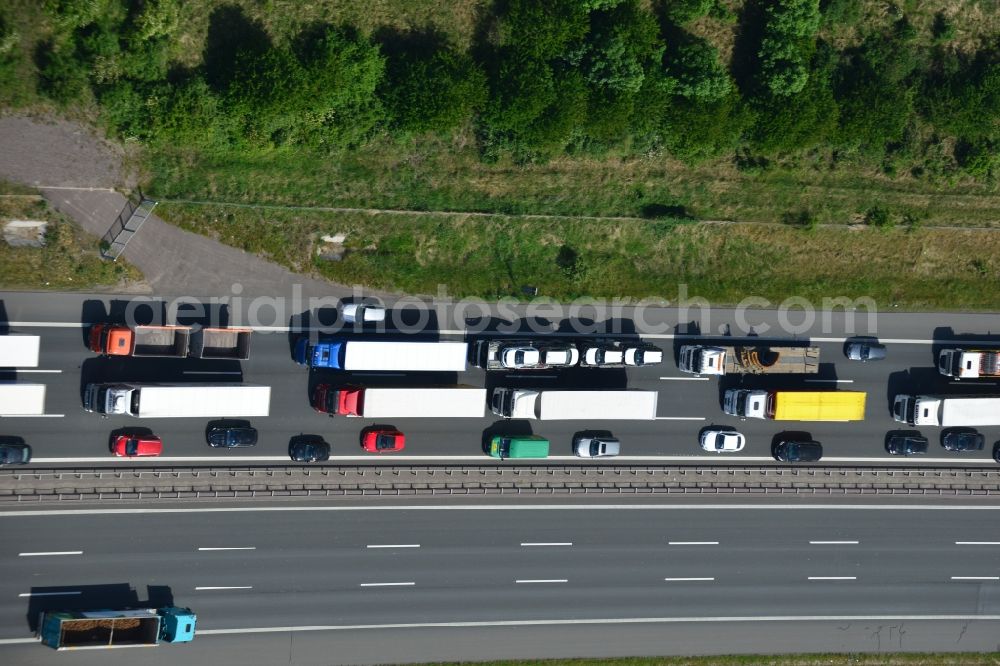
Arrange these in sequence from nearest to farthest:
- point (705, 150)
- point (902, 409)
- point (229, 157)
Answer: point (229, 157) → point (705, 150) → point (902, 409)

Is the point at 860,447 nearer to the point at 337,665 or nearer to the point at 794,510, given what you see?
the point at 794,510

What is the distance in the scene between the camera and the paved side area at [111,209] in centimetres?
4416

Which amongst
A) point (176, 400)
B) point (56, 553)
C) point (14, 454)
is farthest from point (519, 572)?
point (14, 454)

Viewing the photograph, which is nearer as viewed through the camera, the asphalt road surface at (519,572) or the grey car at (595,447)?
the asphalt road surface at (519,572)

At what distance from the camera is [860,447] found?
53.5 meters

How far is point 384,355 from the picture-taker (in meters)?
46.2

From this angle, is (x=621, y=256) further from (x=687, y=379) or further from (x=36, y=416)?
(x=36, y=416)

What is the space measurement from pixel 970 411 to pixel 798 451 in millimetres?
12193

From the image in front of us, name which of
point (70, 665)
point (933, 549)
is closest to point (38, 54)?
point (70, 665)

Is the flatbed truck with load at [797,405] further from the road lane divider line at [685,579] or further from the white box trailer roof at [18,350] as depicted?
the white box trailer roof at [18,350]

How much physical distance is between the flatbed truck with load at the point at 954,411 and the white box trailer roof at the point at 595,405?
1928 centimetres

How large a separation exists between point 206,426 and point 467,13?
3067cm

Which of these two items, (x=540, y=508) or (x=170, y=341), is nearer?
(x=170, y=341)

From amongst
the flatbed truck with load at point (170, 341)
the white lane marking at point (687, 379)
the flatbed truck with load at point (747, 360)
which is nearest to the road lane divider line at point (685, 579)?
the white lane marking at point (687, 379)
